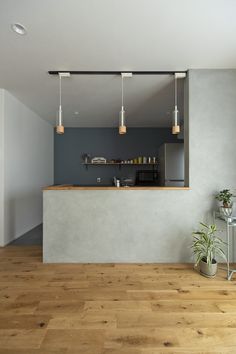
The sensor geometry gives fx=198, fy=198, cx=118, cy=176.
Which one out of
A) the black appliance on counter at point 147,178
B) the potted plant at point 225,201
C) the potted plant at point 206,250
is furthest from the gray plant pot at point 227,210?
the black appliance on counter at point 147,178

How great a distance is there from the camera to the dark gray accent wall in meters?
5.70

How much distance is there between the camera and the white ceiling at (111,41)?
181 centimetres

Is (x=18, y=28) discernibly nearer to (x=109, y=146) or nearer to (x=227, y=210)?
(x=227, y=210)

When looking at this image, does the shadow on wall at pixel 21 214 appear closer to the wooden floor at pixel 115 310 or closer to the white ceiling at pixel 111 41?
the wooden floor at pixel 115 310

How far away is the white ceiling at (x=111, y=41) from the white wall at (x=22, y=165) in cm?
→ 65

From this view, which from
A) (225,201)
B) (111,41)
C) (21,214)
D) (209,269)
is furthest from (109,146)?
(209,269)

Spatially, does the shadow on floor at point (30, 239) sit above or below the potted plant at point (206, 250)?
below

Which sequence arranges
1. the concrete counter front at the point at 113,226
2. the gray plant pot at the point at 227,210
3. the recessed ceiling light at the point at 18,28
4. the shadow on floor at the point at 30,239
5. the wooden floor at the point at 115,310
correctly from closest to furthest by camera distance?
the wooden floor at the point at 115,310, the recessed ceiling light at the point at 18,28, the gray plant pot at the point at 227,210, the concrete counter front at the point at 113,226, the shadow on floor at the point at 30,239

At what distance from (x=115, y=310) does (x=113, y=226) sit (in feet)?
3.73

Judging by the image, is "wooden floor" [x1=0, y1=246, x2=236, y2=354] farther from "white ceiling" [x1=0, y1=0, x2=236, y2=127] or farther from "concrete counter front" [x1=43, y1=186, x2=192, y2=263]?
"white ceiling" [x1=0, y1=0, x2=236, y2=127]

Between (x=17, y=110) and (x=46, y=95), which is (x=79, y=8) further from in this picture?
(x=17, y=110)

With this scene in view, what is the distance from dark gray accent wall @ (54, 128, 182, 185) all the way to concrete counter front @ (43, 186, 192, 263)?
2.89 m

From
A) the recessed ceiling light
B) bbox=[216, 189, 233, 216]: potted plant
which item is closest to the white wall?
the recessed ceiling light

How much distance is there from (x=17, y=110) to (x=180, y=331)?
420cm
